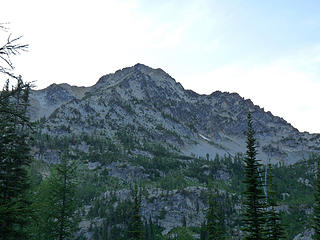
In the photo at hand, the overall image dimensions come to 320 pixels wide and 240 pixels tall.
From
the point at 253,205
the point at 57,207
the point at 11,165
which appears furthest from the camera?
the point at 57,207

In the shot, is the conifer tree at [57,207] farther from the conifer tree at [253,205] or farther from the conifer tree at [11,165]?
the conifer tree at [253,205]

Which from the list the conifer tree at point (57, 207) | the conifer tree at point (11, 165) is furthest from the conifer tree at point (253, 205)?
the conifer tree at point (11, 165)

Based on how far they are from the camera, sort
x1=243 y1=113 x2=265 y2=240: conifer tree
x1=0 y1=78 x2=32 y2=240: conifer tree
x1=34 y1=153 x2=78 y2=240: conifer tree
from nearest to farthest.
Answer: x1=0 y1=78 x2=32 y2=240: conifer tree, x1=243 y1=113 x2=265 y2=240: conifer tree, x1=34 y1=153 x2=78 y2=240: conifer tree

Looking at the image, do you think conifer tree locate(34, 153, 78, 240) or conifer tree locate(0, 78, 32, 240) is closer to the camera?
conifer tree locate(0, 78, 32, 240)

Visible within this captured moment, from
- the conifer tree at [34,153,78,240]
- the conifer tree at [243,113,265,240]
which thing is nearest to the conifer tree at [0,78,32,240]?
the conifer tree at [34,153,78,240]

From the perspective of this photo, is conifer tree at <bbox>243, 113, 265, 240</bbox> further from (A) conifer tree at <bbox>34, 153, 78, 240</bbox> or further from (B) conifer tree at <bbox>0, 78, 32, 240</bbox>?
(B) conifer tree at <bbox>0, 78, 32, 240</bbox>

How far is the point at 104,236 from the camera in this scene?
14825cm

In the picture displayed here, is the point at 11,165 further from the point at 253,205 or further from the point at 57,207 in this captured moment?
the point at 253,205

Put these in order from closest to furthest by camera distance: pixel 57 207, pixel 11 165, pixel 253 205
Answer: pixel 11 165 < pixel 253 205 < pixel 57 207

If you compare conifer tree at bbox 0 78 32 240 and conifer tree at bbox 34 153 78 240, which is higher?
conifer tree at bbox 0 78 32 240

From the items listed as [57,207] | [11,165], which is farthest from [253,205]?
[11,165]

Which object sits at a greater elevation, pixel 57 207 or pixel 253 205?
pixel 253 205

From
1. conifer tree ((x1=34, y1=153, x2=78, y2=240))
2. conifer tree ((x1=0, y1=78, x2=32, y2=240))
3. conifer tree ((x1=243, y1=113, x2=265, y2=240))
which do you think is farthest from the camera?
conifer tree ((x1=34, y1=153, x2=78, y2=240))

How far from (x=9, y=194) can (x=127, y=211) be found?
161 meters
